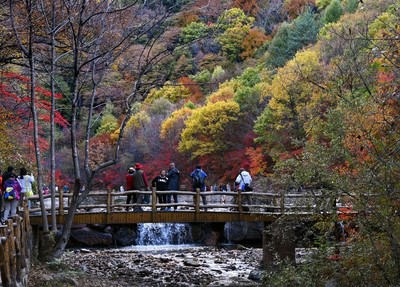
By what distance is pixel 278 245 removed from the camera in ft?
57.3

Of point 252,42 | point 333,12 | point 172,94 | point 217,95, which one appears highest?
point 252,42

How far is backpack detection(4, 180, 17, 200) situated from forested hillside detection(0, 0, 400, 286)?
1.13 meters

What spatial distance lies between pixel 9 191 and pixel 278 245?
691 centimetres

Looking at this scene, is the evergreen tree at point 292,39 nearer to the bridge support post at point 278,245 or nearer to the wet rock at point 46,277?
the bridge support post at point 278,245

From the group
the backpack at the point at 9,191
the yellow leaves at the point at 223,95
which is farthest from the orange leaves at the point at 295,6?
the backpack at the point at 9,191

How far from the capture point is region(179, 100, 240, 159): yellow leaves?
39219 millimetres

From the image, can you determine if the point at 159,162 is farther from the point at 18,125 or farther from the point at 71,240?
the point at 18,125

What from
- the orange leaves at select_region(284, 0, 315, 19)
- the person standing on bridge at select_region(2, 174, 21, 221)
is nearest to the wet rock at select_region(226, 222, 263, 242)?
the person standing on bridge at select_region(2, 174, 21, 221)

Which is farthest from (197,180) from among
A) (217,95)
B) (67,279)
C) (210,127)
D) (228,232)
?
(217,95)

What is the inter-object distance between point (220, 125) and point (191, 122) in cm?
218

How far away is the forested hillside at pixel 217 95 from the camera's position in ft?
33.4

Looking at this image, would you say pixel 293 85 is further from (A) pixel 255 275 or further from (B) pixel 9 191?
(B) pixel 9 191

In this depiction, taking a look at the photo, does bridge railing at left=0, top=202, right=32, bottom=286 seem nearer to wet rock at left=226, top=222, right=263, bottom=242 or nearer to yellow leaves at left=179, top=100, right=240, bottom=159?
wet rock at left=226, top=222, right=263, bottom=242

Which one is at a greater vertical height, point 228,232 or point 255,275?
point 228,232
